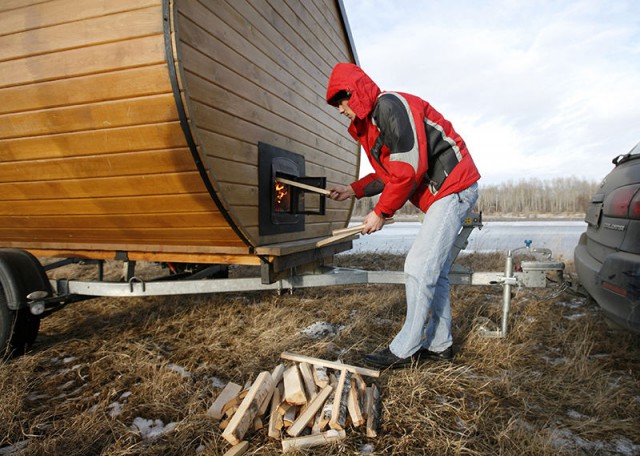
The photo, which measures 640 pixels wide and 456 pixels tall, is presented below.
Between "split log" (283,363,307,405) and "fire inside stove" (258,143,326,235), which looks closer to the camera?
"split log" (283,363,307,405)

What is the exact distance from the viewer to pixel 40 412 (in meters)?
2.24

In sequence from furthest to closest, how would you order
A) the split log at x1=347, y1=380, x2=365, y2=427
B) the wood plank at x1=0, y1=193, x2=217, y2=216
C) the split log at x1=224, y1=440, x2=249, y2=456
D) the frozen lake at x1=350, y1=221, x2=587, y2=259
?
1. the frozen lake at x1=350, y1=221, x2=587, y2=259
2. the wood plank at x1=0, y1=193, x2=217, y2=216
3. the split log at x1=347, y1=380, x2=365, y2=427
4. the split log at x1=224, y1=440, x2=249, y2=456

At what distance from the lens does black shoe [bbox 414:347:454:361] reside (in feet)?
8.80

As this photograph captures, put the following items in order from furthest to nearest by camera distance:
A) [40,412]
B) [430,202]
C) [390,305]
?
[390,305], [430,202], [40,412]

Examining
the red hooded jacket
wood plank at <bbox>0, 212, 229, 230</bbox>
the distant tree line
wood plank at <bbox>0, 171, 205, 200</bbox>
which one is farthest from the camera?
the distant tree line

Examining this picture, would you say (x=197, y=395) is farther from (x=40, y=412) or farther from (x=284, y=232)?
(x=284, y=232)

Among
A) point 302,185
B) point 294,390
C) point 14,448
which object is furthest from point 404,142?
point 14,448

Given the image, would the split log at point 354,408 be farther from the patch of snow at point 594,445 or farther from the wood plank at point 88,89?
the wood plank at point 88,89

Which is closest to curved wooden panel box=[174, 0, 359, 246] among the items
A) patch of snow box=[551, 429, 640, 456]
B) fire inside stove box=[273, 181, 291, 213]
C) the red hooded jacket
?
fire inside stove box=[273, 181, 291, 213]

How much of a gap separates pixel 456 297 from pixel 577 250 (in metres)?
1.49

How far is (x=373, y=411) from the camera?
79.0 inches

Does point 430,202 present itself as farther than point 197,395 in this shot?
Yes

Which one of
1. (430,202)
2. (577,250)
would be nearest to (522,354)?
(577,250)

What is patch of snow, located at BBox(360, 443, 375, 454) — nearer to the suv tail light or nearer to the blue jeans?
the blue jeans
